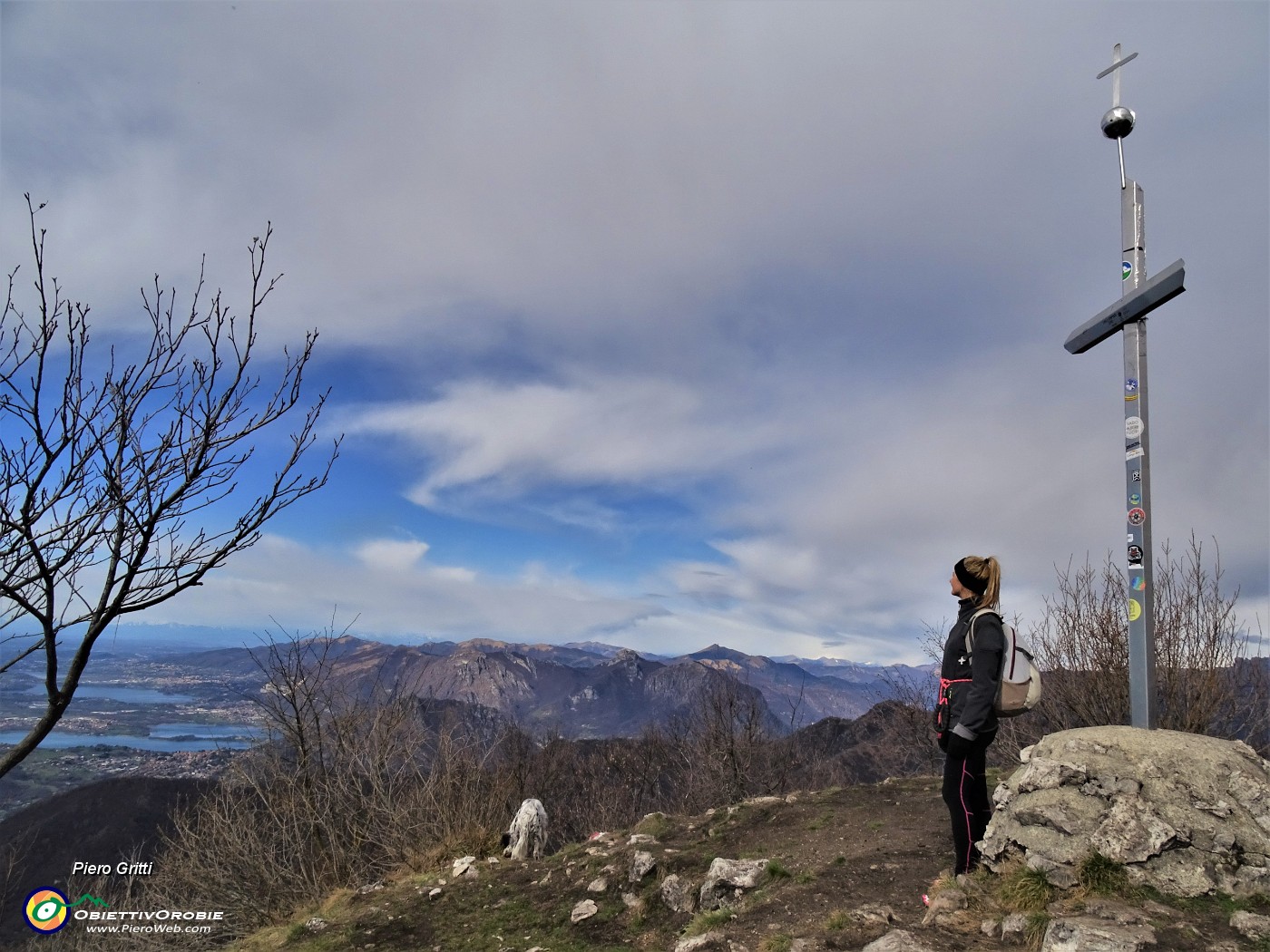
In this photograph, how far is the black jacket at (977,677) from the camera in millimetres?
4977

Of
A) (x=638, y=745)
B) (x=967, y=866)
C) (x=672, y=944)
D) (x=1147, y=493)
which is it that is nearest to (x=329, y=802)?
(x=672, y=944)

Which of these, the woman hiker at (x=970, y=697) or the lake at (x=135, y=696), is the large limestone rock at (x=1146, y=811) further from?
the lake at (x=135, y=696)

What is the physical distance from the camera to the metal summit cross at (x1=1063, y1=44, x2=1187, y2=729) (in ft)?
20.5

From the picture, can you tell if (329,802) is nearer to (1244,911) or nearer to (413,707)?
(413,707)

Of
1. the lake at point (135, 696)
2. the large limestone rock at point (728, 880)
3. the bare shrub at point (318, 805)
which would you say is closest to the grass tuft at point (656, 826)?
the large limestone rock at point (728, 880)

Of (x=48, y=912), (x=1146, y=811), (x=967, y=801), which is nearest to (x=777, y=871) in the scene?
(x=967, y=801)

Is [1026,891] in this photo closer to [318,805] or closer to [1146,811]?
[1146,811]

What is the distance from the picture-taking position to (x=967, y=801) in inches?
207

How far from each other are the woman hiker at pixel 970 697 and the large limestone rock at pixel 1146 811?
23 cm

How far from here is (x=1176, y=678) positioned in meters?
10.2

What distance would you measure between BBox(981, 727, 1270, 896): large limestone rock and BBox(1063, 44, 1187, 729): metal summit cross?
913 mm

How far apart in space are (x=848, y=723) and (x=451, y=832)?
308 ft

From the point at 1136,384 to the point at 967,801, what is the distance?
4.53 meters

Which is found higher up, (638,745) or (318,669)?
(318,669)
